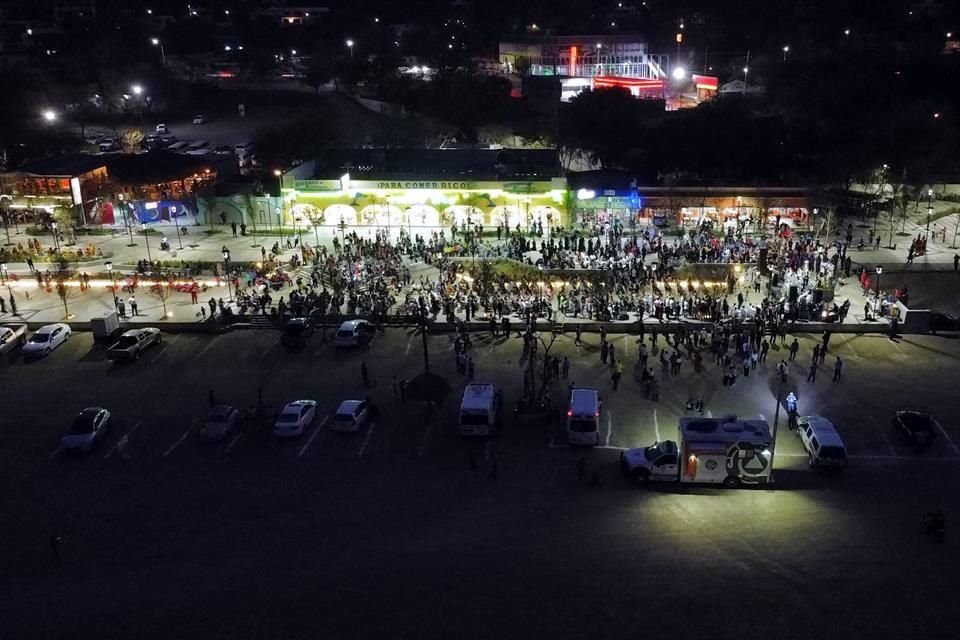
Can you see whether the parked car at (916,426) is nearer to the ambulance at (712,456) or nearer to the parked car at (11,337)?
the ambulance at (712,456)

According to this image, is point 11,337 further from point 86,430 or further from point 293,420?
point 293,420

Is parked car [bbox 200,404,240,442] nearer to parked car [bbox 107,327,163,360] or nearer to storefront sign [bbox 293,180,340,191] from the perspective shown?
parked car [bbox 107,327,163,360]

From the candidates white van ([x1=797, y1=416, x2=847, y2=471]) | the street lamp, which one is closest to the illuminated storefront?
the street lamp

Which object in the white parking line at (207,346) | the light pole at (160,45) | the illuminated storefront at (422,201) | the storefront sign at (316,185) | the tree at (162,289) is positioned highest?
the light pole at (160,45)

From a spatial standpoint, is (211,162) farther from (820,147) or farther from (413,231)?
(820,147)

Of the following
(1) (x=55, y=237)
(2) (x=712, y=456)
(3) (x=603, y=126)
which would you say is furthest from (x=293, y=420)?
(3) (x=603, y=126)

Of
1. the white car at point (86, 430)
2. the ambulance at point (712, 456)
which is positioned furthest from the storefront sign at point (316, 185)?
the ambulance at point (712, 456)

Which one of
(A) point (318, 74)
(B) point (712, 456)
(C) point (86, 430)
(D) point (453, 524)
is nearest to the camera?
(D) point (453, 524)
